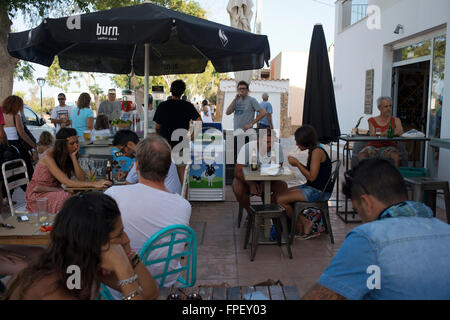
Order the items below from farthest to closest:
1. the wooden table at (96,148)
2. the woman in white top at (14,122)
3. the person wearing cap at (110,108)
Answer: the person wearing cap at (110,108), the woman in white top at (14,122), the wooden table at (96,148)

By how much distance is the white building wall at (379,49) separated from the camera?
5.95m

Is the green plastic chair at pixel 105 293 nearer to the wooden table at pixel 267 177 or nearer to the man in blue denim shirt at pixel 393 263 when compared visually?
the man in blue denim shirt at pixel 393 263

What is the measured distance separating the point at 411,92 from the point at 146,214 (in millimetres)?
7648

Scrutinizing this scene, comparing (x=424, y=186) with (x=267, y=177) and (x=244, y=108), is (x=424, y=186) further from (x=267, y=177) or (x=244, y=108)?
(x=244, y=108)

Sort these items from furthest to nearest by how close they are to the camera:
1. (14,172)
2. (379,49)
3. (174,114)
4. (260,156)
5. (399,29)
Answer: (379,49) < (399,29) < (174,114) < (260,156) < (14,172)

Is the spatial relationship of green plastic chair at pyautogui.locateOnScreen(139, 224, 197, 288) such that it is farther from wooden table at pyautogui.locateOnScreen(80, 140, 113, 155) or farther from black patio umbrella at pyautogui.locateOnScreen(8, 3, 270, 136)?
wooden table at pyautogui.locateOnScreen(80, 140, 113, 155)

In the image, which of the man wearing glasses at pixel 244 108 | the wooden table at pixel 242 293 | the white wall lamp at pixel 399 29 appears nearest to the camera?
the wooden table at pixel 242 293

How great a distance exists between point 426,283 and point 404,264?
0.10m

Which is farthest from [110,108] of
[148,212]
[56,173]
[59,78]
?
[59,78]

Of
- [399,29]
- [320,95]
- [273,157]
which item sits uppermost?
[399,29]

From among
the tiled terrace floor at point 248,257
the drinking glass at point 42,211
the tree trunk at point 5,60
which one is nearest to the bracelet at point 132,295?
the drinking glass at point 42,211

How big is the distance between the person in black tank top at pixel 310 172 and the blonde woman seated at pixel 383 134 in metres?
1.36

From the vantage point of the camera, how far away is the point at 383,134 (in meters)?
5.36
